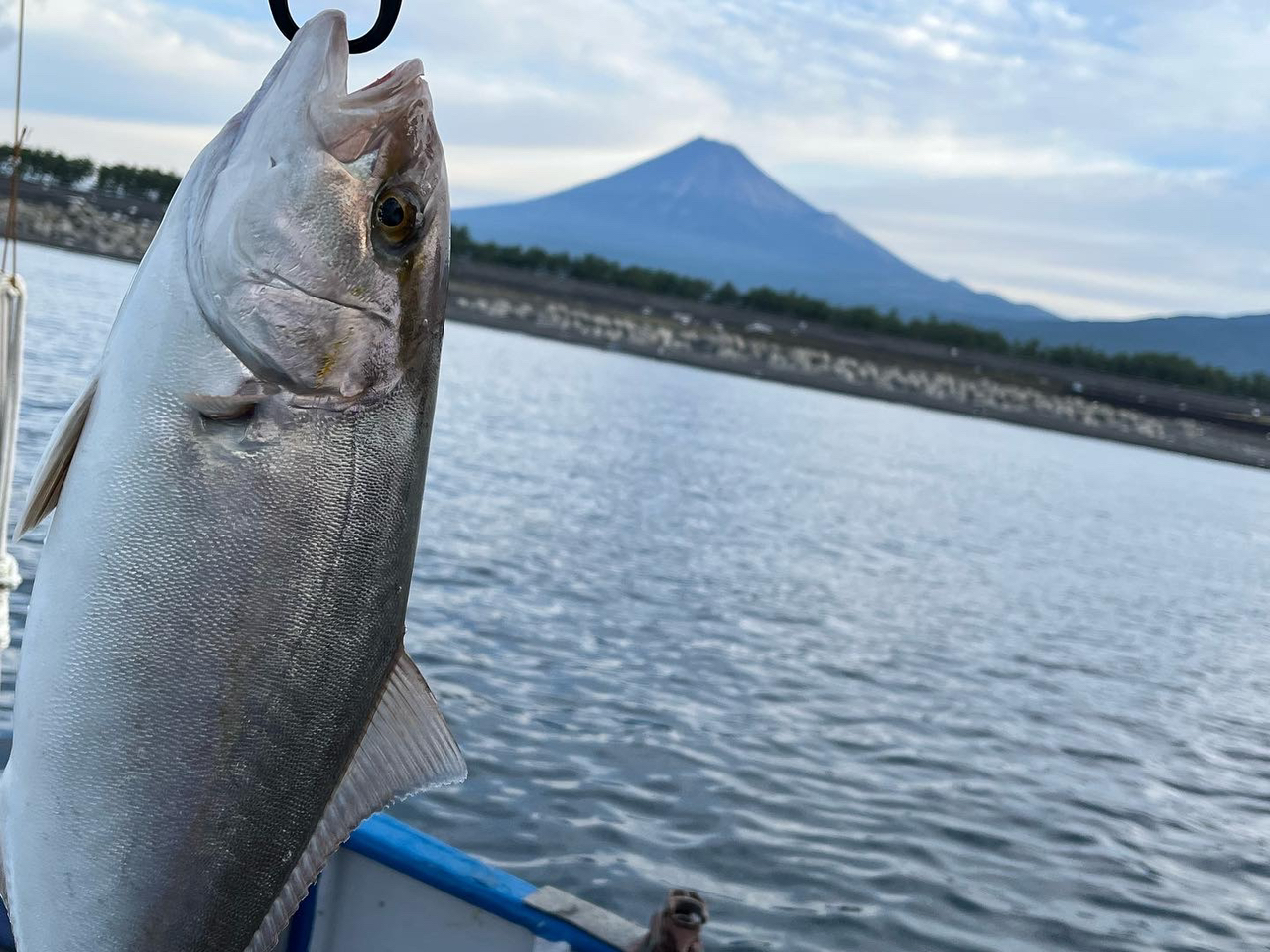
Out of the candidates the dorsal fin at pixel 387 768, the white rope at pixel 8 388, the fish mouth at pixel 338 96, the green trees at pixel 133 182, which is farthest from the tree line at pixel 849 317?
the dorsal fin at pixel 387 768

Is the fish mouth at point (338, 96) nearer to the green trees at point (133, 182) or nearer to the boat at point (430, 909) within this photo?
the boat at point (430, 909)

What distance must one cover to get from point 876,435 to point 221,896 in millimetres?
53715

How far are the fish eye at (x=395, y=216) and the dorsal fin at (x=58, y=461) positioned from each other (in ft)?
1.70

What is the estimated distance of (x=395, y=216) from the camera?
6.23 feet

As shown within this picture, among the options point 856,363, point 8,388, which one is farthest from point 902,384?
point 8,388

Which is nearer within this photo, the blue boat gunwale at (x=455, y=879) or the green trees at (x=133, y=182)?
the blue boat gunwale at (x=455, y=879)

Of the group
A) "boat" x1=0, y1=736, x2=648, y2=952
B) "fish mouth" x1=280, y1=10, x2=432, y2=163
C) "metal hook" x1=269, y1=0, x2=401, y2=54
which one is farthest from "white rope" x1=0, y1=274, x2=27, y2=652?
"fish mouth" x1=280, y1=10, x2=432, y2=163

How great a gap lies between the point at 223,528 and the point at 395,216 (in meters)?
0.57

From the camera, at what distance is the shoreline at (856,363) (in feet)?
264

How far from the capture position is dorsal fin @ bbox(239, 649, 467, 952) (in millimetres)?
1984

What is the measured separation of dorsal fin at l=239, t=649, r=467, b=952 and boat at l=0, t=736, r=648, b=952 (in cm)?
218

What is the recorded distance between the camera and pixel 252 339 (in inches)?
70.3

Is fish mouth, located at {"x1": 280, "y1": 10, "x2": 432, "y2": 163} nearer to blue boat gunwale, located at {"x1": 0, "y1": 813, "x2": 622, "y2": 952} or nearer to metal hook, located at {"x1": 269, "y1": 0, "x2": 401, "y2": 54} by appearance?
metal hook, located at {"x1": 269, "y1": 0, "x2": 401, "y2": 54}

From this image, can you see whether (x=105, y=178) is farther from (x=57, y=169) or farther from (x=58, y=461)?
(x=58, y=461)
